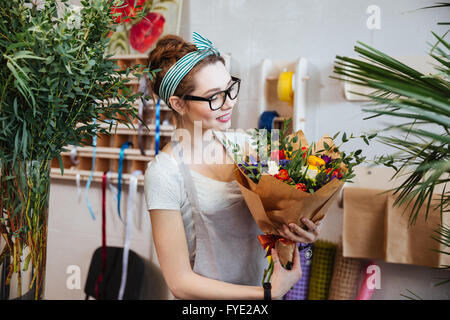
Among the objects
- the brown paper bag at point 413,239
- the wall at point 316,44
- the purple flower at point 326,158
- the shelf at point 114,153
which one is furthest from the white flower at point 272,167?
the shelf at point 114,153

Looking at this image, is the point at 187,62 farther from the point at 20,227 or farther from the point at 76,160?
the point at 76,160

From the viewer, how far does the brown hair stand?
3.20 feet

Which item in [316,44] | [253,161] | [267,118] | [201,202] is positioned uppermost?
[316,44]

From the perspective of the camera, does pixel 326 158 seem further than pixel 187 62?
No

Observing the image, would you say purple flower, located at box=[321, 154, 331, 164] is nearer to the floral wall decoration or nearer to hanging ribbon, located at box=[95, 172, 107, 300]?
the floral wall decoration

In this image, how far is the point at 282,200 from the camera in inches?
32.4

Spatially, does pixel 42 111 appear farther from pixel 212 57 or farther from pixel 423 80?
pixel 423 80

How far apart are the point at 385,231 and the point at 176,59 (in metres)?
1.12

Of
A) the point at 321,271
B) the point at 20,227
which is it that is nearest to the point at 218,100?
the point at 20,227

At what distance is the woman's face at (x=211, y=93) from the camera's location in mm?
962

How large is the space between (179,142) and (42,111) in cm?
42

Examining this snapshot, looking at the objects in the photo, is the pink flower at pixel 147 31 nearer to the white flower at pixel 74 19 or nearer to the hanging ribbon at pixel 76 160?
the hanging ribbon at pixel 76 160

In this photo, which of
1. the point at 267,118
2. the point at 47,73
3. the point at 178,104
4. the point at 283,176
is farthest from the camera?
the point at 267,118

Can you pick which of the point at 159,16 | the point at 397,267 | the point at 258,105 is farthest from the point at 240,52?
the point at 397,267
